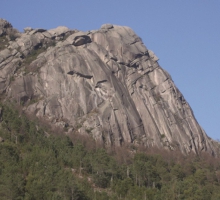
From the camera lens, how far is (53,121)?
11125cm

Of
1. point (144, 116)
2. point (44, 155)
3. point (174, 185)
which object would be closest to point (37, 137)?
point (44, 155)

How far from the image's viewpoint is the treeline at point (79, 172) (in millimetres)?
67750

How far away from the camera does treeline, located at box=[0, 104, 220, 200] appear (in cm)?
6775

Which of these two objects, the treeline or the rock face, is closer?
the treeline

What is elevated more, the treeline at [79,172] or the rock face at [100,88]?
the rock face at [100,88]

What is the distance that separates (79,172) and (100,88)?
39277mm

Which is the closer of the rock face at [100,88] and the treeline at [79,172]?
the treeline at [79,172]

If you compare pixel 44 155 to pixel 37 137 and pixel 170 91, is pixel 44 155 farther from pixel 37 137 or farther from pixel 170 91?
pixel 170 91

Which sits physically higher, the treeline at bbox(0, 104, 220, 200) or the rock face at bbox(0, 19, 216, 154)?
the rock face at bbox(0, 19, 216, 154)

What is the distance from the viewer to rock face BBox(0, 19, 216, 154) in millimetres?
114062

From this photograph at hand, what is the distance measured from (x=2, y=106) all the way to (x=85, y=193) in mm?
34742

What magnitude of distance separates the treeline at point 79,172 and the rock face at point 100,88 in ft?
34.5

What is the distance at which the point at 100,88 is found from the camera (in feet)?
390

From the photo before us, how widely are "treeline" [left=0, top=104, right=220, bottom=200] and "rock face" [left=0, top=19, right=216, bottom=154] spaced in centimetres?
1052
